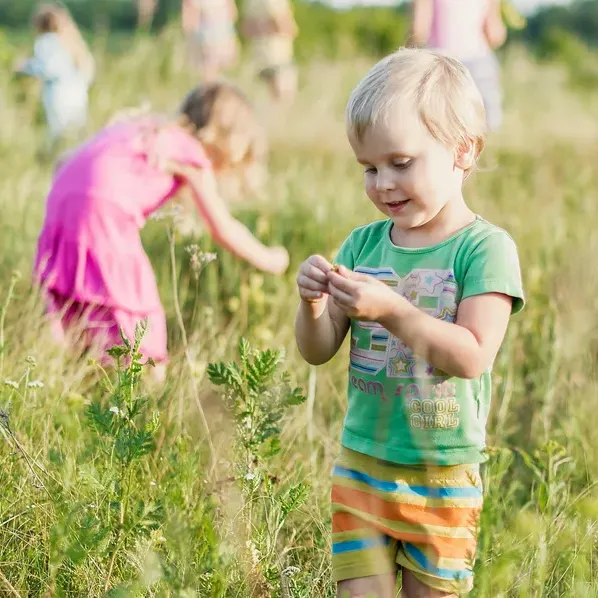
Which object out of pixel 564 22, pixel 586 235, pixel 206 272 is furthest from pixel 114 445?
pixel 564 22

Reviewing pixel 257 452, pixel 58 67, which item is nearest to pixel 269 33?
pixel 58 67

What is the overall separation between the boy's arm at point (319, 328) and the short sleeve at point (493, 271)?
26 cm

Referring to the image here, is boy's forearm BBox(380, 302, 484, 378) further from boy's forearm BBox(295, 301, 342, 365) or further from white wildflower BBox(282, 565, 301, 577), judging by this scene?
white wildflower BBox(282, 565, 301, 577)

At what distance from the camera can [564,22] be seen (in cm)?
3303

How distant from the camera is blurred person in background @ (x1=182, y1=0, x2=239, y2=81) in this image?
9.21m

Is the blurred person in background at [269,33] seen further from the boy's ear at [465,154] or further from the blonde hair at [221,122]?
the boy's ear at [465,154]

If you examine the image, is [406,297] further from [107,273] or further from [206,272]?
[206,272]

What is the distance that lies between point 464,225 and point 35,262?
2.01 metres

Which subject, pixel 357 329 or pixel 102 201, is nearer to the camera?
pixel 357 329

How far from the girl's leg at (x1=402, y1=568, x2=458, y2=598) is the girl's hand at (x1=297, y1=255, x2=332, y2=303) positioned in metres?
0.55

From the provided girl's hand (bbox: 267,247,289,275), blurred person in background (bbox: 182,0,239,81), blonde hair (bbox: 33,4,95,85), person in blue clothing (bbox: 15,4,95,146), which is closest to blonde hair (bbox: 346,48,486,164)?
girl's hand (bbox: 267,247,289,275)

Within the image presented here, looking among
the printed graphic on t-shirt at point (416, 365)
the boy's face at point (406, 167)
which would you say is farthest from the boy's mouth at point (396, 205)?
the printed graphic on t-shirt at point (416, 365)

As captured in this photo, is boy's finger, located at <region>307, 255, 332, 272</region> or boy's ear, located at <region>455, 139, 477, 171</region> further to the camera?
boy's ear, located at <region>455, 139, 477, 171</region>

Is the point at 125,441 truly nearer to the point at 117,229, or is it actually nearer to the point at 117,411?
the point at 117,411
